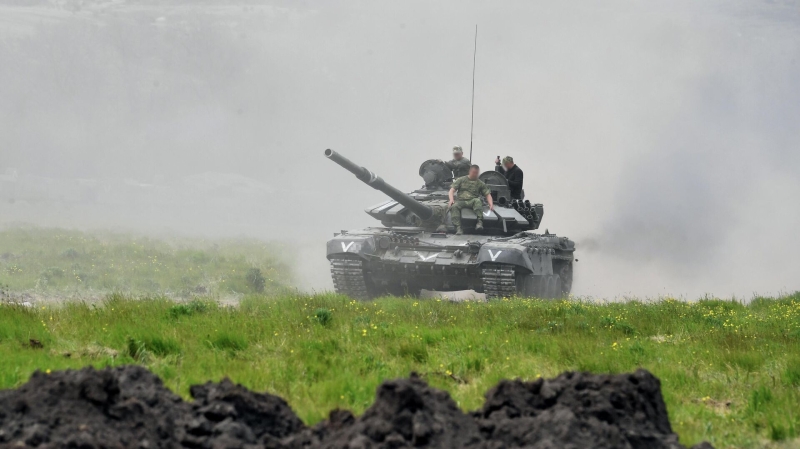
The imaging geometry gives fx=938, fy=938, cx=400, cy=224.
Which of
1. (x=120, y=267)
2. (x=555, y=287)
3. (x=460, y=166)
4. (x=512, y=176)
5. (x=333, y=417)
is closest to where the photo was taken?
(x=333, y=417)

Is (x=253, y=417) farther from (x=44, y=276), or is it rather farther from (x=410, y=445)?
(x=44, y=276)

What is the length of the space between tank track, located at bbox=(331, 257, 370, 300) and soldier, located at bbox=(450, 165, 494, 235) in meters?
2.05

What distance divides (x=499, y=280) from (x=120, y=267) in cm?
883

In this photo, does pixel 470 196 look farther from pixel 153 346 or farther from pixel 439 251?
pixel 153 346

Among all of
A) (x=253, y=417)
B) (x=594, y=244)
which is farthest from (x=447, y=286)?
(x=594, y=244)

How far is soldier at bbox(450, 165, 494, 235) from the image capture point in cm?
1727

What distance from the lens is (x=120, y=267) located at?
1992cm

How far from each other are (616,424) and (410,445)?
3.29 ft

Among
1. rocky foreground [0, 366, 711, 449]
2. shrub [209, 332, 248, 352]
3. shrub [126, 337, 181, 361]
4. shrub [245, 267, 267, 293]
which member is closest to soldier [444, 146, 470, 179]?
shrub [245, 267, 267, 293]

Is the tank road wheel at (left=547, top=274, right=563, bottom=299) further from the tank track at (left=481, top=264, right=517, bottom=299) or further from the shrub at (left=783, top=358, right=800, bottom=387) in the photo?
the shrub at (left=783, top=358, right=800, bottom=387)

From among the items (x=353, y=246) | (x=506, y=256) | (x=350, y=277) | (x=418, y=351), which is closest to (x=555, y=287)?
(x=506, y=256)

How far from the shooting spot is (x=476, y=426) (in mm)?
4141

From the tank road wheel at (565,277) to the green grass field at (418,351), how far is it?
26.6 ft

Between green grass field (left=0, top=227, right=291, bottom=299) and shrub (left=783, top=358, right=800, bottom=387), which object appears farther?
green grass field (left=0, top=227, right=291, bottom=299)
